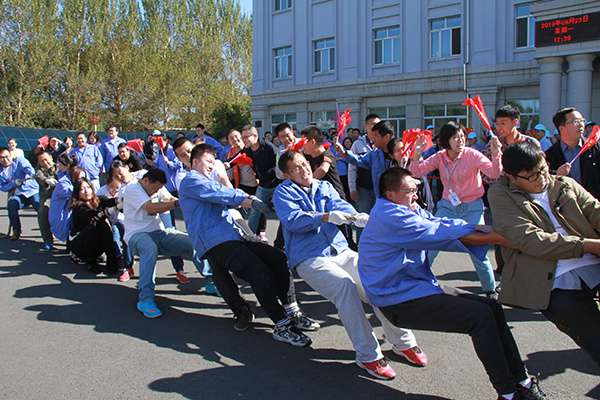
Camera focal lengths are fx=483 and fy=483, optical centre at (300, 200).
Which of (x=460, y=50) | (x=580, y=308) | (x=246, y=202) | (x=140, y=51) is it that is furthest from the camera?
A: (x=140, y=51)

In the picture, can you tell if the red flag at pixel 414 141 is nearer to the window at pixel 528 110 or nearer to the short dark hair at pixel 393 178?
the short dark hair at pixel 393 178

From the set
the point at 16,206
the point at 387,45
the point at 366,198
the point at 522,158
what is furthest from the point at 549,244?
the point at 387,45

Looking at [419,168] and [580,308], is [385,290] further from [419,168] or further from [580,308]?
[419,168]

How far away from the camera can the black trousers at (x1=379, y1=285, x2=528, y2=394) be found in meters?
2.78

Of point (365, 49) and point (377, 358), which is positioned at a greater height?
point (365, 49)

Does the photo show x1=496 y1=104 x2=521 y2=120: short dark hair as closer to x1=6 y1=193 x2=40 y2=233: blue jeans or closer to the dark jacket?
the dark jacket

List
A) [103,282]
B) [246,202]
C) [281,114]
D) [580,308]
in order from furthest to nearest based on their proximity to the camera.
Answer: [281,114] → [103,282] → [246,202] → [580,308]

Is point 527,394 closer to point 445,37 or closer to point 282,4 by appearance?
point 445,37

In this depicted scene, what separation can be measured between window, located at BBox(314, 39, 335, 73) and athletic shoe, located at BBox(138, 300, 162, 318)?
21381mm

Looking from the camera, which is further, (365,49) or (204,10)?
(204,10)

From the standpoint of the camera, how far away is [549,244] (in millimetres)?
2736

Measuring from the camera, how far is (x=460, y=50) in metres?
20.6

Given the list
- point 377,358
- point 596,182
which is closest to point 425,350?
point 377,358

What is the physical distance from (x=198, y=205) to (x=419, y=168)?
2.36 metres
